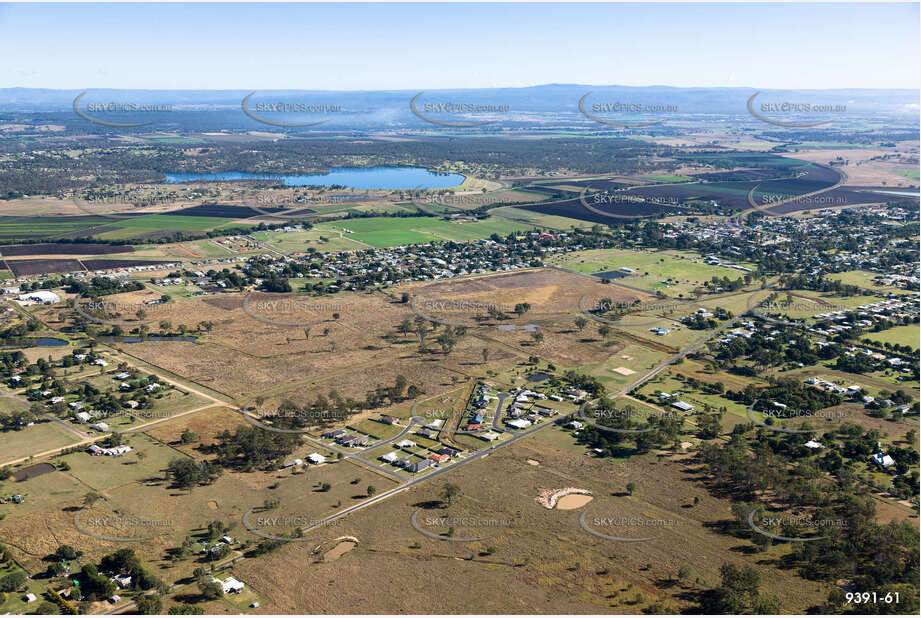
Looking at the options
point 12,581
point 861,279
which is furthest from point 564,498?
point 861,279

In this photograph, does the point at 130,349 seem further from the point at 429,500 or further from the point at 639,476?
the point at 639,476

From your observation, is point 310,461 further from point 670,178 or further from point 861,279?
point 670,178

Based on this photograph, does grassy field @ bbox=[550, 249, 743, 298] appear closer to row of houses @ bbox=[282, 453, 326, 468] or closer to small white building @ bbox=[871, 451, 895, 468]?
small white building @ bbox=[871, 451, 895, 468]

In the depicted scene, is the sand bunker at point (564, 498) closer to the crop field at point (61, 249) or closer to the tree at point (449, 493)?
the tree at point (449, 493)

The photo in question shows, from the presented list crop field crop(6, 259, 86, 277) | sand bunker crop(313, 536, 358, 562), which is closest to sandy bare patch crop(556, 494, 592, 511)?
sand bunker crop(313, 536, 358, 562)

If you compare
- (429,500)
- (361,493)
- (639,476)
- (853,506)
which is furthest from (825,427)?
(361,493)

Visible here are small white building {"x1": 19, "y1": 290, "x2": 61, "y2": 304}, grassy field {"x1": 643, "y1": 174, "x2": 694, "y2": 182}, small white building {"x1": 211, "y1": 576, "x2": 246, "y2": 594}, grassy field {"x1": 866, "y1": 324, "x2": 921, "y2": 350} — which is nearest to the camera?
small white building {"x1": 211, "y1": 576, "x2": 246, "y2": 594}
